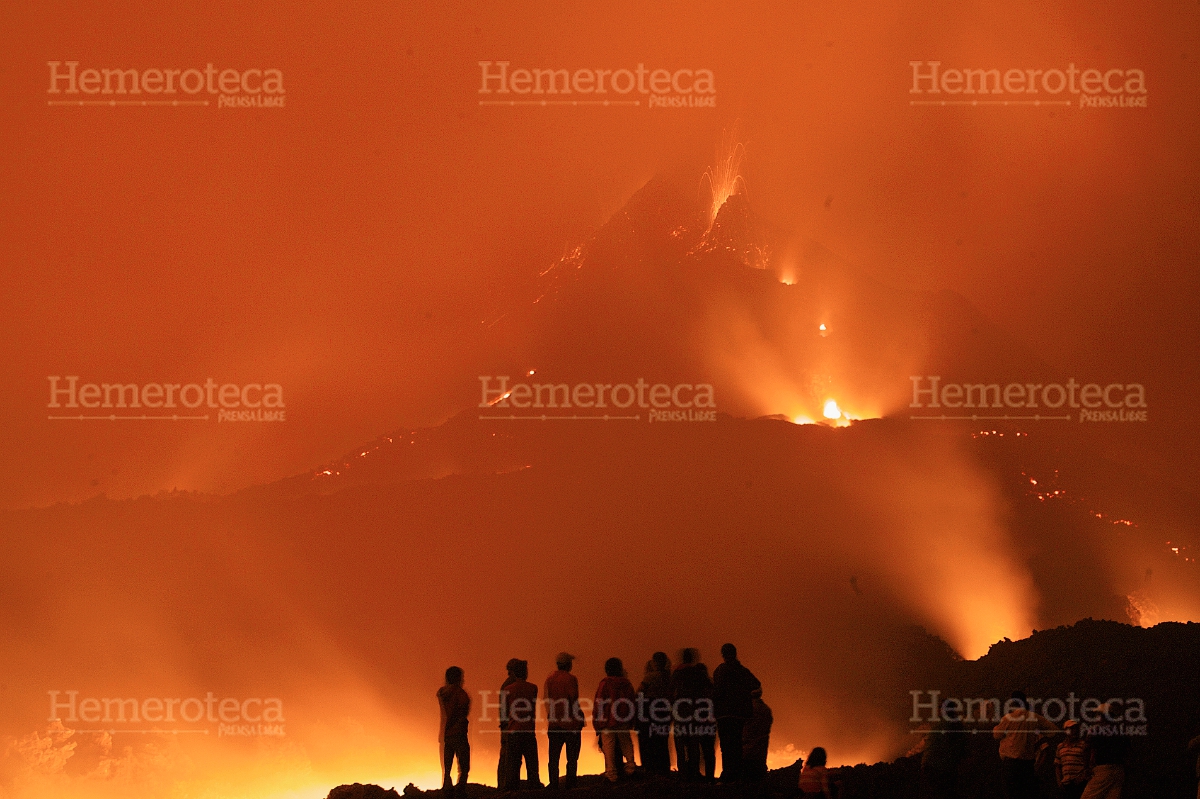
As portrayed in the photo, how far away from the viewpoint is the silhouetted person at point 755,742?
11.0 metres

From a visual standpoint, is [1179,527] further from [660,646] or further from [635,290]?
[635,290]

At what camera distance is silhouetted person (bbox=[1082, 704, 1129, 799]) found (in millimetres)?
8031

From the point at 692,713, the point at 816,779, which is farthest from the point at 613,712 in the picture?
the point at 816,779

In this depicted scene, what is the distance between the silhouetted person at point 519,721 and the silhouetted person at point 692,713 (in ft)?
5.64

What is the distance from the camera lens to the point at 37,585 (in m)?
27.5

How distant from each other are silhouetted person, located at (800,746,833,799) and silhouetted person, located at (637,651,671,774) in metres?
2.45

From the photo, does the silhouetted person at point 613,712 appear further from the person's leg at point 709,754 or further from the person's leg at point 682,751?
the person's leg at point 709,754

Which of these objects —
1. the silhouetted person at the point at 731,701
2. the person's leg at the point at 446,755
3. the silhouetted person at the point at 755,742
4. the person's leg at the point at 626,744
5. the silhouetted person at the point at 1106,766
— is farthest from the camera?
the person's leg at the point at 626,744

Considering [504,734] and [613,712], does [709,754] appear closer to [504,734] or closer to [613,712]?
[613,712]

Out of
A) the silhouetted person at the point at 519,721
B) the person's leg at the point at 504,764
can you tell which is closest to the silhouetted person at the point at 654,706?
the silhouetted person at the point at 519,721

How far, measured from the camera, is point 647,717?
11.2 meters

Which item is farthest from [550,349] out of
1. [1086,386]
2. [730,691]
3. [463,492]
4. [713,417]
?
[730,691]

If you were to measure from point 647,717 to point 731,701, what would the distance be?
1.15 meters

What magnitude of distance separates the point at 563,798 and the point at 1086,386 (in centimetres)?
5314
